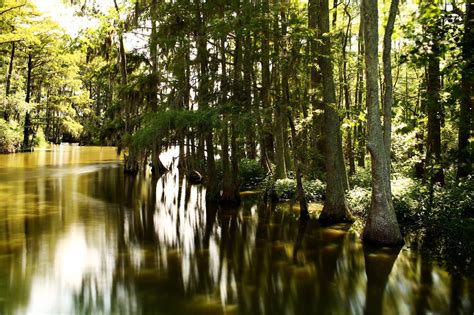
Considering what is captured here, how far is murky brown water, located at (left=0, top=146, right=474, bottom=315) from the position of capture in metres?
6.77

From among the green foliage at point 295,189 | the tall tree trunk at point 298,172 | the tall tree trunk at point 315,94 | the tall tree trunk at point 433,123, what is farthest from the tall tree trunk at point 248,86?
the tall tree trunk at point 433,123

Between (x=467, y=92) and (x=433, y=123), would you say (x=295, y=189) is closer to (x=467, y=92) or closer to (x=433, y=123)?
(x=433, y=123)

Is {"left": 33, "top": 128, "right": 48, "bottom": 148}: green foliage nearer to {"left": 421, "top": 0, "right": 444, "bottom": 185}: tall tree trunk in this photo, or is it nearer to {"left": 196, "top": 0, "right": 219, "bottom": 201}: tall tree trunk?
{"left": 196, "top": 0, "right": 219, "bottom": 201}: tall tree trunk

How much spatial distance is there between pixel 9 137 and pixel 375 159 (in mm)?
33097

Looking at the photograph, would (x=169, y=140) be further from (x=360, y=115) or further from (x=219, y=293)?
(x=219, y=293)

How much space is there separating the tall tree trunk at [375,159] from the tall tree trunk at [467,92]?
71.2 inches

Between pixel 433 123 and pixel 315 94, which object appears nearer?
pixel 433 123

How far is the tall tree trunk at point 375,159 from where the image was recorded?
991cm

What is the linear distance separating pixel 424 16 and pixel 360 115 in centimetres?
480

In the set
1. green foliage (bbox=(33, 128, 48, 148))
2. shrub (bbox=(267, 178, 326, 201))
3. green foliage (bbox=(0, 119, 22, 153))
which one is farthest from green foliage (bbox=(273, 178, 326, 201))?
green foliage (bbox=(33, 128, 48, 148))

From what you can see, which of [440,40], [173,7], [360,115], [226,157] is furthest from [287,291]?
[173,7]

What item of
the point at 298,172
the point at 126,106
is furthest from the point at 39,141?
the point at 298,172

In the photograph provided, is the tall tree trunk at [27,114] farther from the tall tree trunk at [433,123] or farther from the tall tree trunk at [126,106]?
the tall tree trunk at [433,123]

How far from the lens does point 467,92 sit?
30.5 ft
